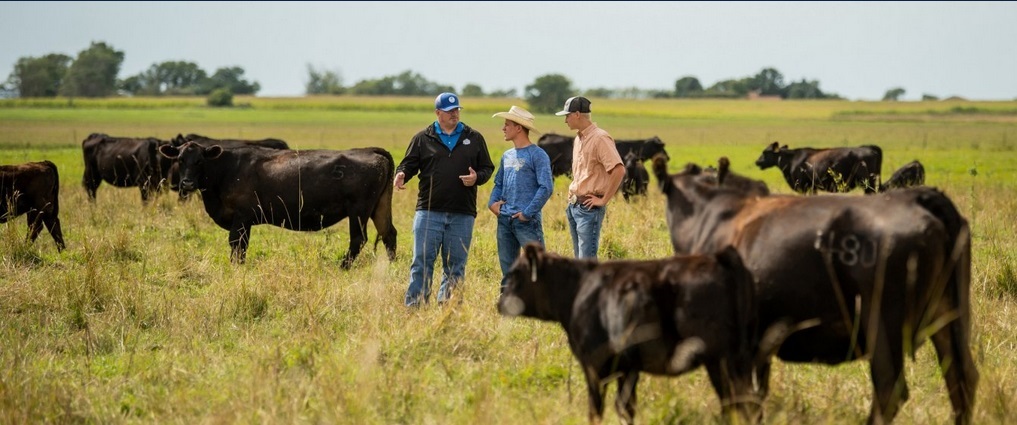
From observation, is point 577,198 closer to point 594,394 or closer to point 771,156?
point 594,394

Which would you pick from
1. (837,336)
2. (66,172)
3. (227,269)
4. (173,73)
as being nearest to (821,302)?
(837,336)

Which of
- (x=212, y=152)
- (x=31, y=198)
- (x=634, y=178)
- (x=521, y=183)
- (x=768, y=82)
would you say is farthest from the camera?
(x=768, y=82)

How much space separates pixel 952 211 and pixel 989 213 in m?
11.7

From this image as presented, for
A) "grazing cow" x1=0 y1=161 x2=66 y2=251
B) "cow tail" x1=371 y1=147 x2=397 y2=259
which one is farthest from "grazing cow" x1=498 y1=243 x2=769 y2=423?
"grazing cow" x1=0 y1=161 x2=66 y2=251

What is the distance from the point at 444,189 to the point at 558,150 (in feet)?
66.8

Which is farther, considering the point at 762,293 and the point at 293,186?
the point at 293,186

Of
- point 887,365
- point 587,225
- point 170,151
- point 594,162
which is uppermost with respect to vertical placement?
point 594,162

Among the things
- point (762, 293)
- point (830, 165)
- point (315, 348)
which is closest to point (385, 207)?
point (315, 348)

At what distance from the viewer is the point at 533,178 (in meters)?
9.09

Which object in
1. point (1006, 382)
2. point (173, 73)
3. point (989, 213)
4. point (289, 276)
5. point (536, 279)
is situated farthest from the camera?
point (173, 73)

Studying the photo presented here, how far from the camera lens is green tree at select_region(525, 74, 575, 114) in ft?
409

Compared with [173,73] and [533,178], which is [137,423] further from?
[173,73]

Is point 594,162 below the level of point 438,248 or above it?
above

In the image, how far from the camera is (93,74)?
455ft
